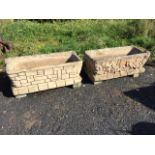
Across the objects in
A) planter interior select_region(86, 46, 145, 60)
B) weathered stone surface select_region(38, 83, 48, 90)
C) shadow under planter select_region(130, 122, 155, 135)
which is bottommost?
shadow under planter select_region(130, 122, 155, 135)

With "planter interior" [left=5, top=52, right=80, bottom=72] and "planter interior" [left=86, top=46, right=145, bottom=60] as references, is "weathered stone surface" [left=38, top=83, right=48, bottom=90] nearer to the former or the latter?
"planter interior" [left=5, top=52, right=80, bottom=72]

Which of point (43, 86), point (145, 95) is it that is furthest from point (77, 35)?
point (145, 95)

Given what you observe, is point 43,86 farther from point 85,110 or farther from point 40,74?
point 85,110

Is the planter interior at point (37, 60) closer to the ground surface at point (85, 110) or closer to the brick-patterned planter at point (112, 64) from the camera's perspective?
the brick-patterned planter at point (112, 64)

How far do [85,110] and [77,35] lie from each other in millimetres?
3834

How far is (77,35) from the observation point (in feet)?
25.3

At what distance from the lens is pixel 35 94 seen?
4883 mm

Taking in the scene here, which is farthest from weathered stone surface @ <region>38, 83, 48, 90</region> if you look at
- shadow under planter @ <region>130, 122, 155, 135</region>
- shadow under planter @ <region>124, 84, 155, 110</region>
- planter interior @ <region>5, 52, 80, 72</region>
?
shadow under planter @ <region>130, 122, 155, 135</region>

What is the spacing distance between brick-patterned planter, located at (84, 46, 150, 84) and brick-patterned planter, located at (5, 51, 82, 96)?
35cm

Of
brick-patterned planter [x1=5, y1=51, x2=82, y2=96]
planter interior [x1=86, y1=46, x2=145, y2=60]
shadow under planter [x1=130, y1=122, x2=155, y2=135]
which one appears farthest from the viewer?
planter interior [x1=86, y1=46, x2=145, y2=60]

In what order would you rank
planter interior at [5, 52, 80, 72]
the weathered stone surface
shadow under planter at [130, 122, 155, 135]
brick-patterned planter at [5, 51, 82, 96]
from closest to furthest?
shadow under planter at [130, 122, 155, 135], brick-patterned planter at [5, 51, 82, 96], the weathered stone surface, planter interior at [5, 52, 80, 72]

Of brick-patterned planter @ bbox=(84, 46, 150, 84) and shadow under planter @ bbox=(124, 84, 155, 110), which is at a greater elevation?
brick-patterned planter @ bbox=(84, 46, 150, 84)

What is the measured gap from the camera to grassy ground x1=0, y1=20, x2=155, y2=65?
6.73 m
